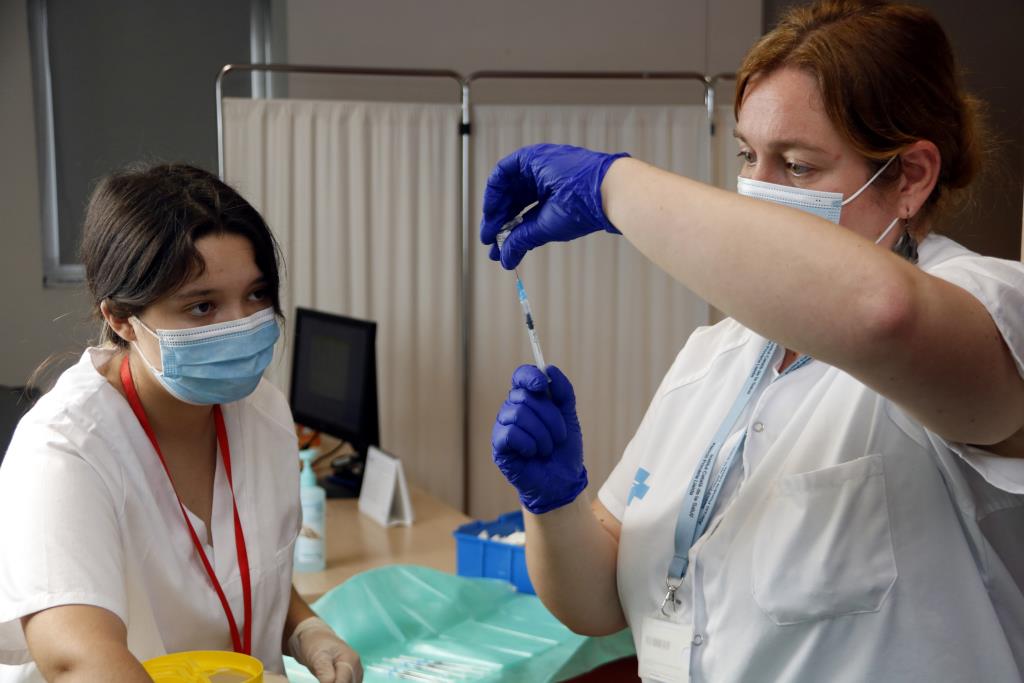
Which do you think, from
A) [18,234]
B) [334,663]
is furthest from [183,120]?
[334,663]

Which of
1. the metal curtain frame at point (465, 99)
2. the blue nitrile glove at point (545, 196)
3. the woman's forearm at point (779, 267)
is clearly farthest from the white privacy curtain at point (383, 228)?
the woman's forearm at point (779, 267)

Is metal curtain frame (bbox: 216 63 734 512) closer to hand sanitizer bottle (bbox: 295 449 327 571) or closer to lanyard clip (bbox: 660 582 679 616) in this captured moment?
hand sanitizer bottle (bbox: 295 449 327 571)

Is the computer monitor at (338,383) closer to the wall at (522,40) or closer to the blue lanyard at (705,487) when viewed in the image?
the wall at (522,40)

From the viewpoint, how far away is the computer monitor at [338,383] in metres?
3.10

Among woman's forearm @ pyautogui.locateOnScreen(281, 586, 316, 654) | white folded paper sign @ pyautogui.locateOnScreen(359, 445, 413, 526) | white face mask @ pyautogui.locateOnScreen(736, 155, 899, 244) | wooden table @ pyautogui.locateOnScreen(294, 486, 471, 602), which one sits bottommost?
wooden table @ pyautogui.locateOnScreen(294, 486, 471, 602)

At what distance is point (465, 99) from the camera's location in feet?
11.7

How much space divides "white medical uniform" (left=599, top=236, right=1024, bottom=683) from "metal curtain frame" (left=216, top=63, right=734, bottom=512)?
2541 mm

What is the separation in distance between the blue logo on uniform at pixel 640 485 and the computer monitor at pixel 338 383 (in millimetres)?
1805

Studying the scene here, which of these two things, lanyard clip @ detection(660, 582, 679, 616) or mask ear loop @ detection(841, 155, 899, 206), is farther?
lanyard clip @ detection(660, 582, 679, 616)

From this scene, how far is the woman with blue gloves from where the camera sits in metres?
0.81

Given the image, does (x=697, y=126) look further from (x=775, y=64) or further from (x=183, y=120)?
(x=775, y=64)

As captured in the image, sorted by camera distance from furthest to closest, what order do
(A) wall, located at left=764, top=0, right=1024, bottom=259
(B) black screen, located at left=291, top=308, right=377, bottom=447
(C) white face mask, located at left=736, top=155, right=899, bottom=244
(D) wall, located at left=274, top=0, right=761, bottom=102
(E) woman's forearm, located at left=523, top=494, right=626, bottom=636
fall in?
(D) wall, located at left=274, top=0, right=761, bottom=102
(A) wall, located at left=764, top=0, right=1024, bottom=259
(B) black screen, located at left=291, top=308, right=377, bottom=447
(E) woman's forearm, located at left=523, top=494, right=626, bottom=636
(C) white face mask, located at left=736, top=155, right=899, bottom=244

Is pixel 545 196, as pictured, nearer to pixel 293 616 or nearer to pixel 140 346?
pixel 140 346

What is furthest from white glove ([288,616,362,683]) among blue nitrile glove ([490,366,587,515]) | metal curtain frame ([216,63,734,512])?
metal curtain frame ([216,63,734,512])
